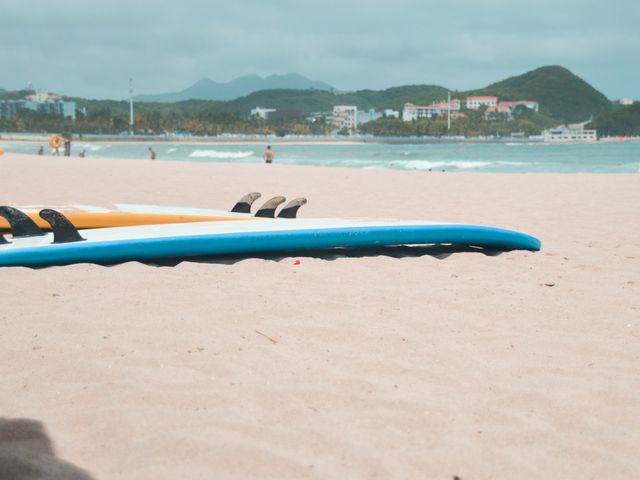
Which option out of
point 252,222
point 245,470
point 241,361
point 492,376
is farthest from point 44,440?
point 252,222

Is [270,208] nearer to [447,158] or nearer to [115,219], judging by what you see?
[115,219]

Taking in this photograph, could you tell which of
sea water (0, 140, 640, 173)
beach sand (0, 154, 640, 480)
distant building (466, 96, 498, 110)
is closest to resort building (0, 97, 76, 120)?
sea water (0, 140, 640, 173)

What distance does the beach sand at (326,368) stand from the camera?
1.68m

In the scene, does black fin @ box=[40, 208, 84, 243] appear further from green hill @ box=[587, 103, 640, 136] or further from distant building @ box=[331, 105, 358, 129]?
distant building @ box=[331, 105, 358, 129]

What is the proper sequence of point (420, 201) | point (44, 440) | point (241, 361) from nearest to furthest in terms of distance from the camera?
point (44, 440) < point (241, 361) < point (420, 201)

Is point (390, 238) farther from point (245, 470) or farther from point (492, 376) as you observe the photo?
point (245, 470)

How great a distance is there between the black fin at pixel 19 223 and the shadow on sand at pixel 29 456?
2461mm

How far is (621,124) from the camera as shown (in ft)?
388

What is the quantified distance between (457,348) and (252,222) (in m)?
2.09

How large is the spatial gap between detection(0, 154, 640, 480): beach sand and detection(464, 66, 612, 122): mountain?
16289cm

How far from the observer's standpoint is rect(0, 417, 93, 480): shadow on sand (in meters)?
1.55

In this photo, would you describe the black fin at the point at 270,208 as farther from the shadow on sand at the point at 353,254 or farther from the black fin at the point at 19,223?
the black fin at the point at 19,223

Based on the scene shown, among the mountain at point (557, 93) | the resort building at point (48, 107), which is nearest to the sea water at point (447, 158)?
the resort building at point (48, 107)

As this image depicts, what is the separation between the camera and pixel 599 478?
1.62 metres
